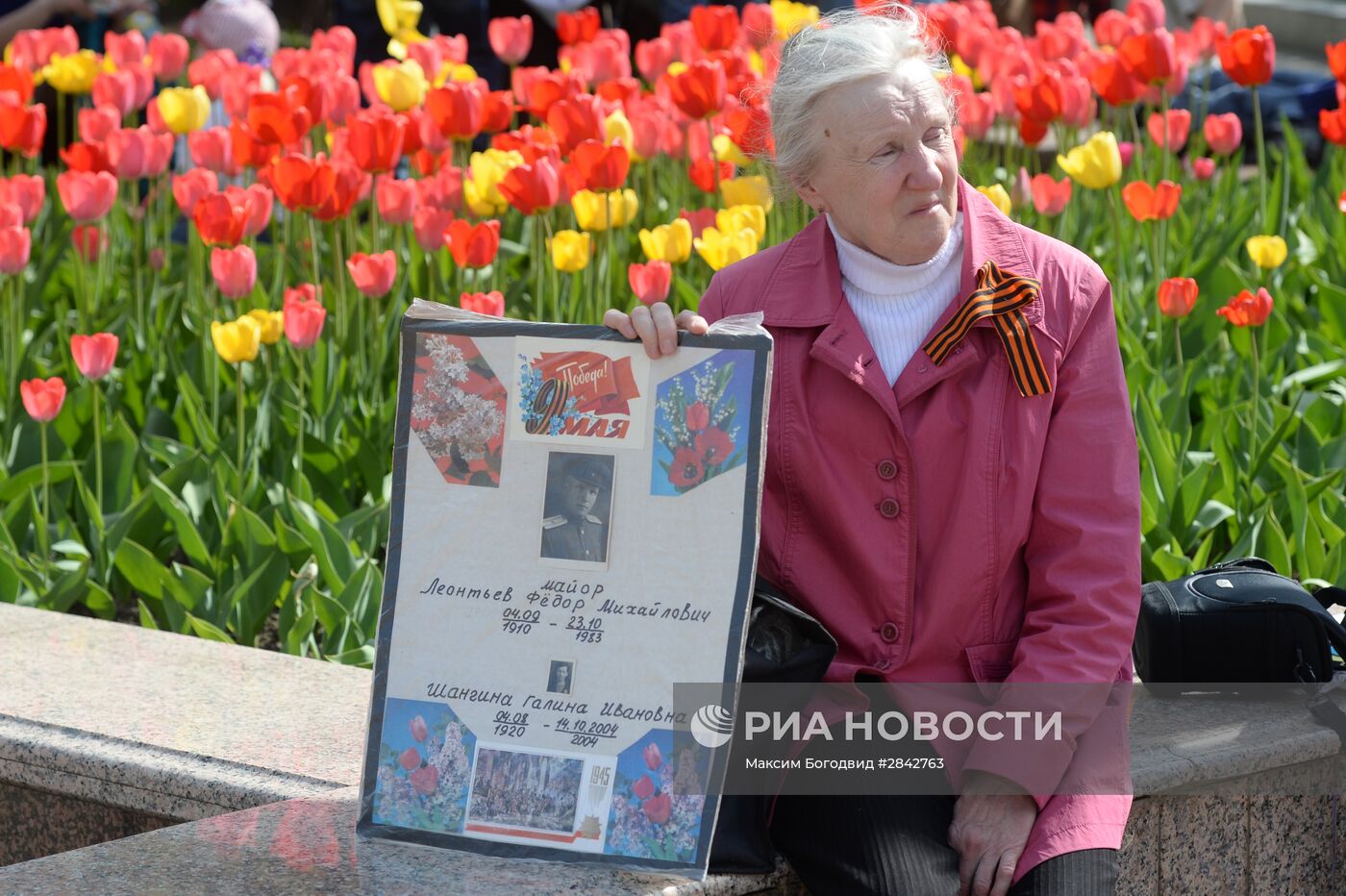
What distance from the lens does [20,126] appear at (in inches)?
175

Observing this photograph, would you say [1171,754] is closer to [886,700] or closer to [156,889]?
[886,700]

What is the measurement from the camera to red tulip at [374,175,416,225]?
4148mm

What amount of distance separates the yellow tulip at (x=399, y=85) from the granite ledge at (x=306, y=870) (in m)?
2.86

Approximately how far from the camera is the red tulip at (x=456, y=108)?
4395 mm

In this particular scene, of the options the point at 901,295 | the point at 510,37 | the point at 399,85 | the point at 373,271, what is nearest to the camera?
the point at 901,295

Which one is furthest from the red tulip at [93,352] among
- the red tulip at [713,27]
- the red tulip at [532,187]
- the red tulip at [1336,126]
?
the red tulip at [1336,126]

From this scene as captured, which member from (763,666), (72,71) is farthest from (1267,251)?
(72,71)

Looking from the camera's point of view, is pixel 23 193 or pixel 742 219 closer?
pixel 742 219

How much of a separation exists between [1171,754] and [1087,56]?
313 centimetres

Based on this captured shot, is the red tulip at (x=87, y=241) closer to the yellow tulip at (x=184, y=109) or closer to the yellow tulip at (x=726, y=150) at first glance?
the yellow tulip at (x=184, y=109)

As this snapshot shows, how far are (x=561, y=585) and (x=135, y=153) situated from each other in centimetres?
279

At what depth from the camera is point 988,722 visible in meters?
2.24

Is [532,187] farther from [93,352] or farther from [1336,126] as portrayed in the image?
[1336,126]

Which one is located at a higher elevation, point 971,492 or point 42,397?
point 971,492
